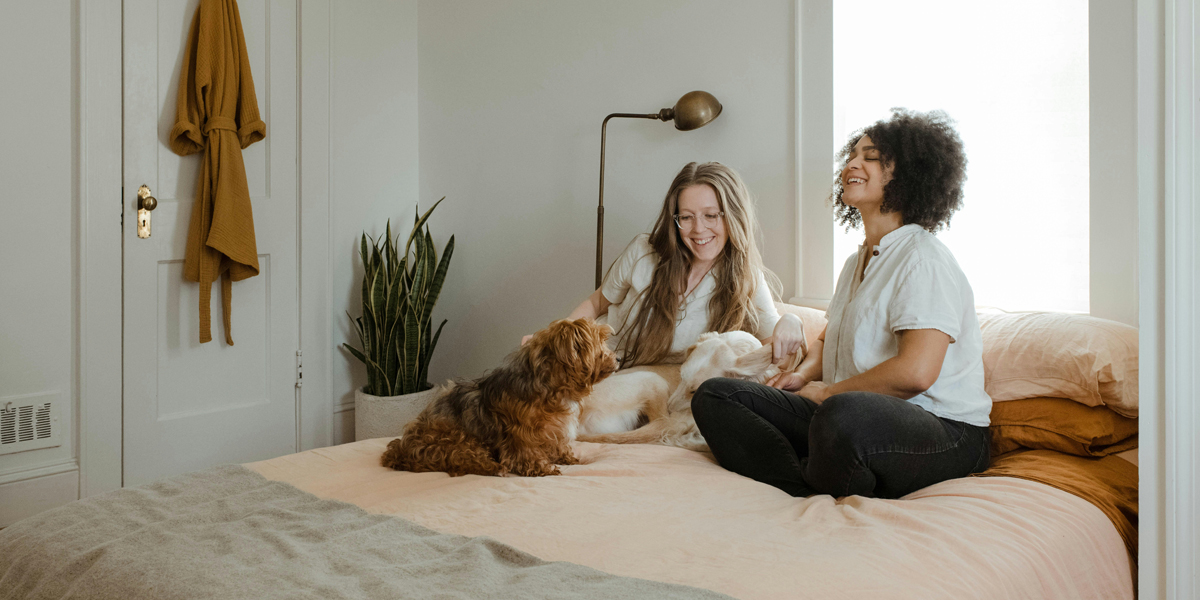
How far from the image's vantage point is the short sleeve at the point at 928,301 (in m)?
1.71

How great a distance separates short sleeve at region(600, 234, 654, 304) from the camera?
8.67ft

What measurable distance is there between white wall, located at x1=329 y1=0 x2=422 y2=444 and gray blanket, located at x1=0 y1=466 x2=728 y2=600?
2.46 meters

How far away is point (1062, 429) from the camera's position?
1821mm

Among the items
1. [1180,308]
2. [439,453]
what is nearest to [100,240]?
[439,453]

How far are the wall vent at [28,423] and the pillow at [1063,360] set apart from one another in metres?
3.33

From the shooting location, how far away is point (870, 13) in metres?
2.67

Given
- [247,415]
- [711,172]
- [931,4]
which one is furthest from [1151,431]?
[247,415]

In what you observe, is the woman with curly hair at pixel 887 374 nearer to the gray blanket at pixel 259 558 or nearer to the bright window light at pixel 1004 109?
the bright window light at pixel 1004 109

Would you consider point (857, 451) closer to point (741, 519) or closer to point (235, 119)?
point (741, 519)

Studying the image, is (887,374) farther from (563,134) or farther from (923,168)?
(563,134)

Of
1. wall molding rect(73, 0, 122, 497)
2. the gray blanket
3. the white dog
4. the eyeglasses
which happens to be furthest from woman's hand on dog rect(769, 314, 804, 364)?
wall molding rect(73, 0, 122, 497)

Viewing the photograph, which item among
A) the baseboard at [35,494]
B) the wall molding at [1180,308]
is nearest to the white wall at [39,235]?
the baseboard at [35,494]

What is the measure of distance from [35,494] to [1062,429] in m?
3.49

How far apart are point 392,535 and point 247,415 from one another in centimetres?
259
